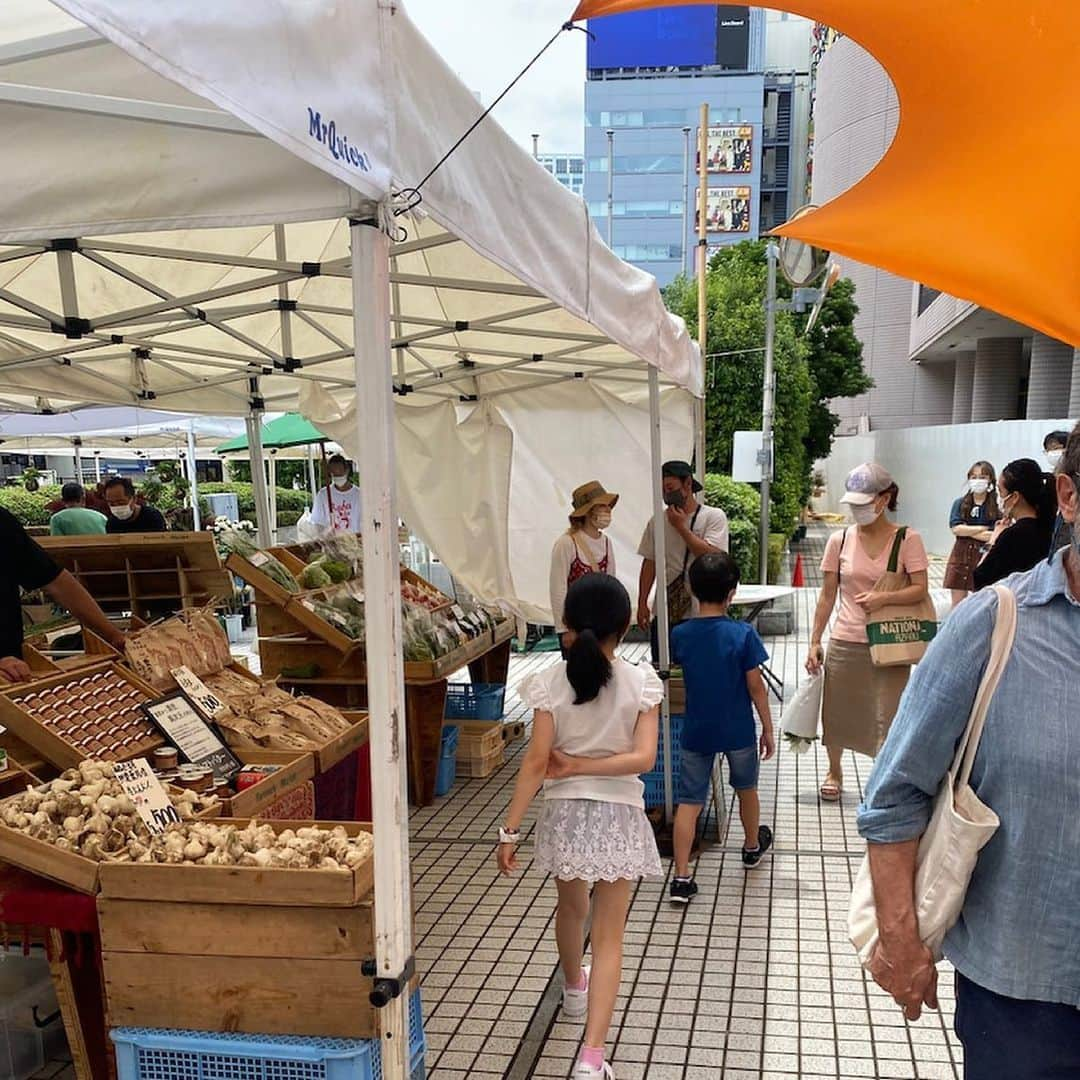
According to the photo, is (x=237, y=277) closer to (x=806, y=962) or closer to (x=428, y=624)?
(x=428, y=624)

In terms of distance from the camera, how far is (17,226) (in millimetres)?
2156

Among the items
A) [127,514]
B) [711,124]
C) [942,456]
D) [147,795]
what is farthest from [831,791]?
[711,124]

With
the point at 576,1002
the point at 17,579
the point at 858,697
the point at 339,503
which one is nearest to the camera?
the point at 576,1002

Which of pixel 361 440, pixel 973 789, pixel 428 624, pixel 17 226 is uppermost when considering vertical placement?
pixel 17 226

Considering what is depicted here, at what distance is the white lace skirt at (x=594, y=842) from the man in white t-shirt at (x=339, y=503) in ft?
21.4

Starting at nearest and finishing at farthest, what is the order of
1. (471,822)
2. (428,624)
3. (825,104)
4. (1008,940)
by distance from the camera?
(1008,940) → (471,822) → (428,624) → (825,104)

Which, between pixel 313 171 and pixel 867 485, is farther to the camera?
pixel 867 485

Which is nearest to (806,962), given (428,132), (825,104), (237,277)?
(428,132)

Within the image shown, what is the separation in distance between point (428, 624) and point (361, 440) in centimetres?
383

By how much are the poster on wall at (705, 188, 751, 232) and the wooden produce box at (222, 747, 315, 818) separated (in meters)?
72.9

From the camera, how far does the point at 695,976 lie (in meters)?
3.75

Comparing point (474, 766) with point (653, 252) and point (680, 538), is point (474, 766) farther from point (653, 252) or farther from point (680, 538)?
point (653, 252)

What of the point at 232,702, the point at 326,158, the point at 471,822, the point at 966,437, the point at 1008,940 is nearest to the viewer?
the point at 1008,940

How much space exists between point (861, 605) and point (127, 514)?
620cm
